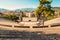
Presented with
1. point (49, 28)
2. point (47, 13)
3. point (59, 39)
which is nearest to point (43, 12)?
point (47, 13)

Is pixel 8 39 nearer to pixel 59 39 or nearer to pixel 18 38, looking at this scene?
pixel 18 38

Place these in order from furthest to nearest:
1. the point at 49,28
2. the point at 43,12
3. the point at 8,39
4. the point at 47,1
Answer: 1. the point at 43,12
2. the point at 47,1
3. the point at 49,28
4. the point at 8,39

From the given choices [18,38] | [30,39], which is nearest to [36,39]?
[30,39]

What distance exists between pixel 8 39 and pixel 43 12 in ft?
73.4

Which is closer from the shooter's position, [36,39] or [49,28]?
[36,39]

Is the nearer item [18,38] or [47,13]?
[18,38]

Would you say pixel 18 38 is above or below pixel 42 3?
below

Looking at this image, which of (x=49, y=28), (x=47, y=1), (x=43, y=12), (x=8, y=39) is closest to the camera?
(x=8, y=39)

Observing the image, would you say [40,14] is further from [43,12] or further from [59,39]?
[59,39]

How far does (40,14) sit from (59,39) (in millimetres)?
23152

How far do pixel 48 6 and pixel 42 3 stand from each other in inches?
47.2

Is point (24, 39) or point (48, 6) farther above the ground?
point (48, 6)

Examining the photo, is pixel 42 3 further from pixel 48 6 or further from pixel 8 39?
pixel 8 39

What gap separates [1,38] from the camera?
10.7 m
